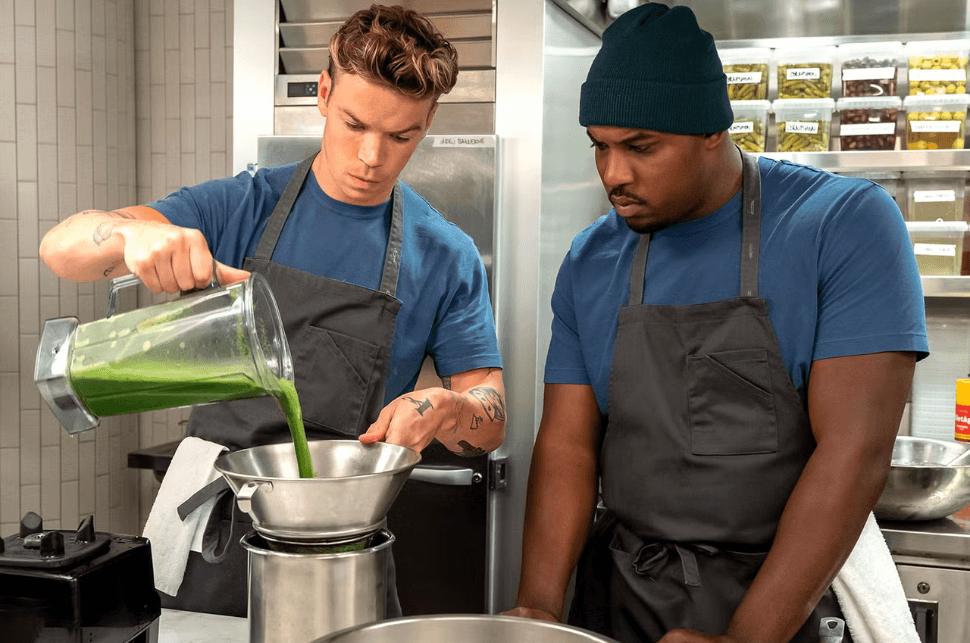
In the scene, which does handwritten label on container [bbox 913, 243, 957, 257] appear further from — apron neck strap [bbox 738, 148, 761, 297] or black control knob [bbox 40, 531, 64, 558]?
black control knob [bbox 40, 531, 64, 558]

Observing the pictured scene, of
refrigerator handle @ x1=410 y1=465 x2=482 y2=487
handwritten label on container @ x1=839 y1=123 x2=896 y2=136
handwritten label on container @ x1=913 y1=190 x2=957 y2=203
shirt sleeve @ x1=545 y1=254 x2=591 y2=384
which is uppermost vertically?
handwritten label on container @ x1=839 y1=123 x2=896 y2=136

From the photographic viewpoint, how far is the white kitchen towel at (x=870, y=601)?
1.50m

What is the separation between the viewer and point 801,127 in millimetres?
2604

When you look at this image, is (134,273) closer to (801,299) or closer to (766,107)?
(801,299)

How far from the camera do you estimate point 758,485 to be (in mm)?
1451

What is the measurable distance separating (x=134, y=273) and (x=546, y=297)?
149 centimetres

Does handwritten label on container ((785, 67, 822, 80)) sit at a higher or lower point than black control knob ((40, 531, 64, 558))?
higher

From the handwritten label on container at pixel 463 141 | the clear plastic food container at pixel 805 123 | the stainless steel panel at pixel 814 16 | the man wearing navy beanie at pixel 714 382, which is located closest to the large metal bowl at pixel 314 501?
the man wearing navy beanie at pixel 714 382

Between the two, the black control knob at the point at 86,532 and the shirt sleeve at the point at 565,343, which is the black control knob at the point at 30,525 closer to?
the black control knob at the point at 86,532

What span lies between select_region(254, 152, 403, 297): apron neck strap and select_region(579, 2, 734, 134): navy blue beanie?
17.7 inches

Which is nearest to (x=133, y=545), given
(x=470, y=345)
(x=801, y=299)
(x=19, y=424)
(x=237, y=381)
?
(x=237, y=381)

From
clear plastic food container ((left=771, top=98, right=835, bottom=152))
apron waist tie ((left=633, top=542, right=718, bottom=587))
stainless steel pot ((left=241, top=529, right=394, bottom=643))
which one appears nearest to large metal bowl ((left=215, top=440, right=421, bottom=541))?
stainless steel pot ((left=241, top=529, right=394, bottom=643))

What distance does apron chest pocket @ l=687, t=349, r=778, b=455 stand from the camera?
1456 mm

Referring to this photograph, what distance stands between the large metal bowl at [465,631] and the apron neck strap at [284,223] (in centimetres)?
83
